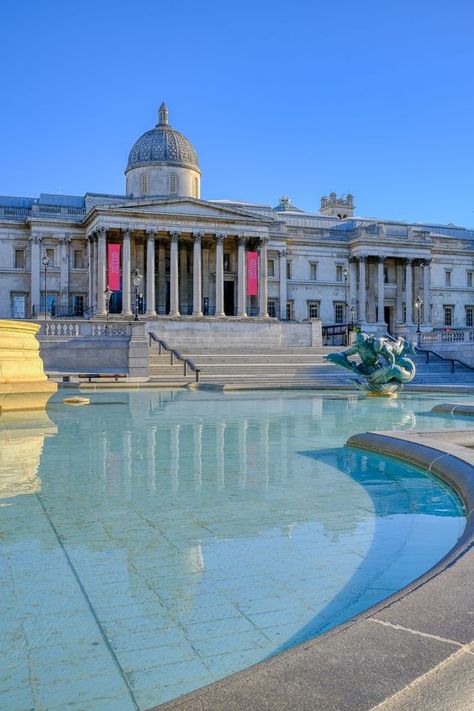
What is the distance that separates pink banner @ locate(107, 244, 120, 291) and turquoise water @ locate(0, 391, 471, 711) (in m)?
46.9

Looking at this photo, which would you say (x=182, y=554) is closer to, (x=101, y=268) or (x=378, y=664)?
(x=378, y=664)

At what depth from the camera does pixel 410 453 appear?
8359mm

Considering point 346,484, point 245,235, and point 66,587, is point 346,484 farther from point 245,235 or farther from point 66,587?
point 245,235

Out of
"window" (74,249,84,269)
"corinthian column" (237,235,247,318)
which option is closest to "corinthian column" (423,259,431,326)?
"corinthian column" (237,235,247,318)

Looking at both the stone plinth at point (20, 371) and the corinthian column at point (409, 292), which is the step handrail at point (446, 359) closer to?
the corinthian column at point (409, 292)

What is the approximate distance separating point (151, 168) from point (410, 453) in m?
58.3

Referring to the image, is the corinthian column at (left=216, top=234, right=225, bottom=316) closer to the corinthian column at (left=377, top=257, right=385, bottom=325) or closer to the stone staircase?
the stone staircase

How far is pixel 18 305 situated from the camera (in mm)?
60188

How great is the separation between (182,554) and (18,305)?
58681mm

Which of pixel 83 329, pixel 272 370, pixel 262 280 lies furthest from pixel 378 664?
pixel 262 280

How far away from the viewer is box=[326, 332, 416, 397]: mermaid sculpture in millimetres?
22000

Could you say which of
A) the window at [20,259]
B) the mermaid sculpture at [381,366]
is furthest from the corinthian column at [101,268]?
the mermaid sculpture at [381,366]

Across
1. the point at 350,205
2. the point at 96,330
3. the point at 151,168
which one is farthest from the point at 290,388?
the point at 350,205

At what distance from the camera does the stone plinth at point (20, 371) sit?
47.3 feet
